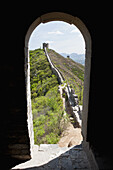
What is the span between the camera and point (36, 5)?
2199mm

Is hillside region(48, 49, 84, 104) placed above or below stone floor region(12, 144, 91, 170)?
above

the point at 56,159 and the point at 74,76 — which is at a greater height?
the point at 74,76

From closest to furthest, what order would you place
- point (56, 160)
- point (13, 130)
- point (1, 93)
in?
1. point (1, 93)
2. point (13, 130)
3. point (56, 160)

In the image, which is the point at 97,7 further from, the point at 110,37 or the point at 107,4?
the point at 110,37

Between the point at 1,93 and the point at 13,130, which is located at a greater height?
the point at 1,93

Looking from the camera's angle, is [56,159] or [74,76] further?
[74,76]

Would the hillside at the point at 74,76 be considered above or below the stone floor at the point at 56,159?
above

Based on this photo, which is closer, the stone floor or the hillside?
the stone floor

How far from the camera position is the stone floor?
2709mm

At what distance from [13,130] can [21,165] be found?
0.81 m

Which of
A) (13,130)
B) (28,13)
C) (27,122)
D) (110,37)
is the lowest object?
(13,130)

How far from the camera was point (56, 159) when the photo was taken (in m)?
2.91

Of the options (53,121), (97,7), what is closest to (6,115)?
(97,7)

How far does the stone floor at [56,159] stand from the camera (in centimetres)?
271
